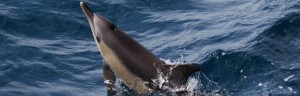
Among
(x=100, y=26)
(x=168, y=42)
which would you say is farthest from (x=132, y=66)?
(x=168, y=42)

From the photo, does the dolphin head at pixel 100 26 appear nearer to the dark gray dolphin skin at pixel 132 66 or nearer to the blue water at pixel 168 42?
the dark gray dolphin skin at pixel 132 66

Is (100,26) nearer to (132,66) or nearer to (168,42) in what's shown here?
(132,66)

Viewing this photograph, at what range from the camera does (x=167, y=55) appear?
13188 mm

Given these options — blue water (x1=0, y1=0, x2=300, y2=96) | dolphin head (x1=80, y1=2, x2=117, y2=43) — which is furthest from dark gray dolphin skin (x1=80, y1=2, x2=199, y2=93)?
blue water (x1=0, y1=0, x2=300, y2=96)

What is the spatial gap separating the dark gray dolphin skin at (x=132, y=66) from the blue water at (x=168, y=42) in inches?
14.0

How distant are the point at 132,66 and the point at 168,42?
372 centimetres

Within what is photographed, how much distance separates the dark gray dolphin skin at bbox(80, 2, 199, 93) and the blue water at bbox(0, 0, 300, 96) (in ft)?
1.17

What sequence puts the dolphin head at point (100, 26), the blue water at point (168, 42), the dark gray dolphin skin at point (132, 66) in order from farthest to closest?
the blue water at point (168, 42) → the dolphin head at point (100, 26) → the dark gray dolphin skin at point (132, 66)

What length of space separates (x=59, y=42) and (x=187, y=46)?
2.89 m

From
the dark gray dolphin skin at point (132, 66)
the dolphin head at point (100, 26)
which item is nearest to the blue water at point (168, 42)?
the dark gray dolphin skin at point (132, 66)

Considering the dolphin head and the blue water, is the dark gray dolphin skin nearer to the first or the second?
the dolphin head

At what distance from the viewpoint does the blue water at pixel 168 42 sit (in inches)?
439

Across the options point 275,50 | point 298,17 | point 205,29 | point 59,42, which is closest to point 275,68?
point 275,50

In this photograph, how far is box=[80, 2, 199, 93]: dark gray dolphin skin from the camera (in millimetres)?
10094
